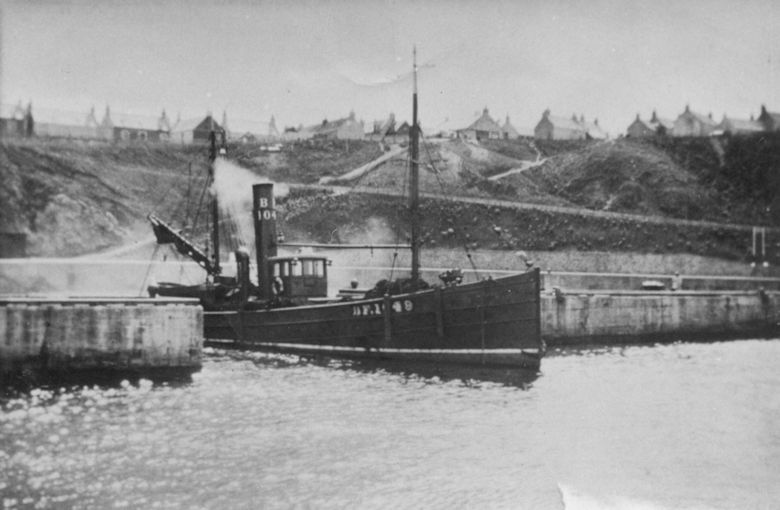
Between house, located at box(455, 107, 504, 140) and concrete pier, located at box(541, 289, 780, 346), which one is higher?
house, located at box(455, 107, 504, 140)

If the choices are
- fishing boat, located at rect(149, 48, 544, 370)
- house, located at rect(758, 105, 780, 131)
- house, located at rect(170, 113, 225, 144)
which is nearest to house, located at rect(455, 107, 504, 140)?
house, located at rect(170, 113, 225, 144)

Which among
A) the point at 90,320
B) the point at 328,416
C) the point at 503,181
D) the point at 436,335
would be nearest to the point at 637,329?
the point at 436,335

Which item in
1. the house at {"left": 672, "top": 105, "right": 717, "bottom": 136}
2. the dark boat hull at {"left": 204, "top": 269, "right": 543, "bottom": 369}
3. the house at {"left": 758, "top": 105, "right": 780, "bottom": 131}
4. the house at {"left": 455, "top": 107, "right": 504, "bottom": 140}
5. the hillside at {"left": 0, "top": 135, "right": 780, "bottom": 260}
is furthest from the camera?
the house at {"left": 672, "top": 105, "right": 717, "bottom": 136}

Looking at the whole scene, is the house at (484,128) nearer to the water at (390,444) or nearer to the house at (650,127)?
the house at (650,127)

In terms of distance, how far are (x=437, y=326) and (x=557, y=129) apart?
6326 centimetres

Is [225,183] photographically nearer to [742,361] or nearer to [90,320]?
[90,320]

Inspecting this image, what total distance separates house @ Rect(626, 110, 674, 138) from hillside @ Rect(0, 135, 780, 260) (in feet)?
16.9

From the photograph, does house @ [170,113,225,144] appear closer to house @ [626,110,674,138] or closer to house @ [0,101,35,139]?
house @ [0,101,35,139]

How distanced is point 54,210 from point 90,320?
30.2 meters

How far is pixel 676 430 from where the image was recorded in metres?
16.5

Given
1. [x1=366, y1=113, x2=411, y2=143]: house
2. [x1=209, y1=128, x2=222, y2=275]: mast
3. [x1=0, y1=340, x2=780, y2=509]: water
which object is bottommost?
[x1=0, y1=340, x2=780, y2=509]: water

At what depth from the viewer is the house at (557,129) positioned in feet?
270

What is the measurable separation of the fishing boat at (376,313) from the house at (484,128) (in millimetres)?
47268

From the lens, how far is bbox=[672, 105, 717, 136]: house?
245 feet
